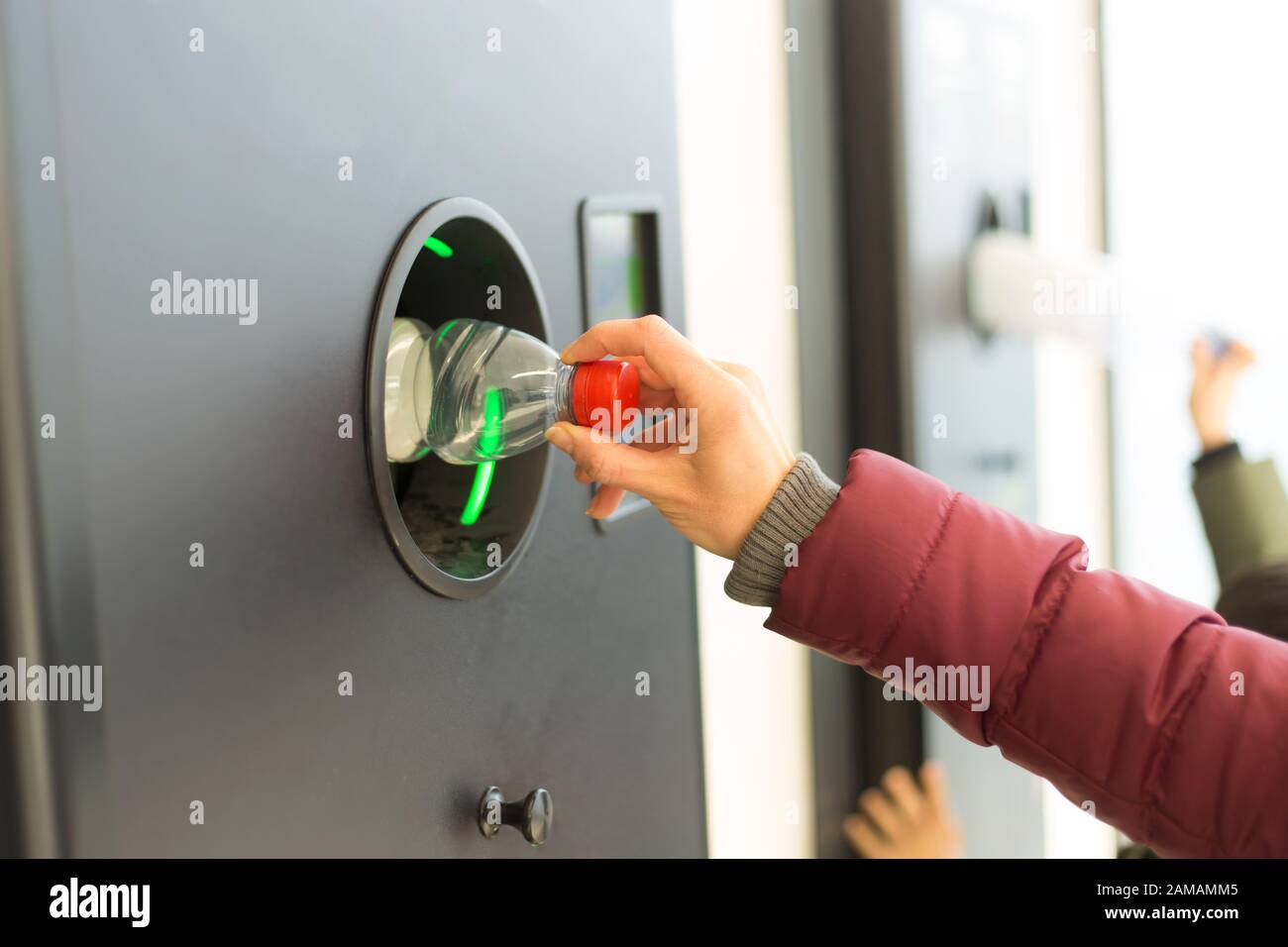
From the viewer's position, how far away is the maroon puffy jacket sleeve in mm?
702

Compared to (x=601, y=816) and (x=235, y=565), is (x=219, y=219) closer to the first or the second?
(x=235, y=565)

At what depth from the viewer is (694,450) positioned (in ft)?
2.33

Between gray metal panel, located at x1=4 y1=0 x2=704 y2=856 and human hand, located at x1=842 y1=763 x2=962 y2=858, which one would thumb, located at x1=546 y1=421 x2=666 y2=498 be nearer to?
gray metal panel, located at x1=4 y1=0 x2=704 y2=856

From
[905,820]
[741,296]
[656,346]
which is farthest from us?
[905,820]

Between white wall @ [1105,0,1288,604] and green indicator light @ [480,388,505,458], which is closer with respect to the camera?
green indicator light @ [480,388,505,458]

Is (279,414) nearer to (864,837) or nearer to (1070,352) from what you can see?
(864,837)

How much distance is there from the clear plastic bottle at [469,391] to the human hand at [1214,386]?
3.77ft

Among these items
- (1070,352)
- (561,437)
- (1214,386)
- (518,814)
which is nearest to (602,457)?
(561,437)

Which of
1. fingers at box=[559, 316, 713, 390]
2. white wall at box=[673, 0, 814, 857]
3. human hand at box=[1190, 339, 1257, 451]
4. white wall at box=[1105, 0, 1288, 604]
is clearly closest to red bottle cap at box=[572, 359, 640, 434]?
fingers at box=[559, 316, 713, 390]

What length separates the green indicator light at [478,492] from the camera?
82 cm

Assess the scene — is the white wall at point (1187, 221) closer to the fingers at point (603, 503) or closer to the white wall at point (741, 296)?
the white wall at point (741, 296)

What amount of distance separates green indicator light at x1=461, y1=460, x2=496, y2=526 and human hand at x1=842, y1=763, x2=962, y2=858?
34.4 inches

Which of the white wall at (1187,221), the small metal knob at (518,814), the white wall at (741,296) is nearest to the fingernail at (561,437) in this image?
the small metal knob at (518,814)

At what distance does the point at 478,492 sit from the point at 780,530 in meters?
0.24
